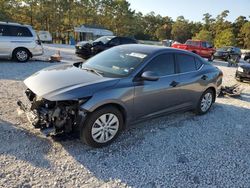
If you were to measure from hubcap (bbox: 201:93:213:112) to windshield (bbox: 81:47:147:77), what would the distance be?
219 centimetres

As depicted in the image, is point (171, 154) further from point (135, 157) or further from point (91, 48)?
point (91, 48)

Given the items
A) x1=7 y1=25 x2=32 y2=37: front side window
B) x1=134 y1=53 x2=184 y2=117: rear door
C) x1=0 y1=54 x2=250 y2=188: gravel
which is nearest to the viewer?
x1=0 y1=54 x2=250 y2=188: gravel

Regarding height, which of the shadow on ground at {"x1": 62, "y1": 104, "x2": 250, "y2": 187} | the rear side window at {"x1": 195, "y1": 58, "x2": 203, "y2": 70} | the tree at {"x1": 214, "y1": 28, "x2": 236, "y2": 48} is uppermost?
the tree at {"x1": 214, "y1": 28, "x2": 236, "y2": 48}

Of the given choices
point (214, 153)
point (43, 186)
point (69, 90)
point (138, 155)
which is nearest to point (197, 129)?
point (214, 153)

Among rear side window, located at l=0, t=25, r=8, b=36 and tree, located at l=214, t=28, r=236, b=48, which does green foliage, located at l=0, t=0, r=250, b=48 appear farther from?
rear side window, located at l=0, t=25, r=8, b=36

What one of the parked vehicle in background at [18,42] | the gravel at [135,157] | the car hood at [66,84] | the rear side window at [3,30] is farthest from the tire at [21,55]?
the car hood at [66,84]

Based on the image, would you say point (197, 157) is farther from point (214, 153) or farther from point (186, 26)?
point (186, 26)

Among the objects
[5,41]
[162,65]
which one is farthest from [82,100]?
[5,41]

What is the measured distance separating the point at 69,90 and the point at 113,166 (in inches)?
48.8

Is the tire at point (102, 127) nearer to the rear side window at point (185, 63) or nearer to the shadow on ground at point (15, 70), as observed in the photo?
the rear side window at point (185, 63)

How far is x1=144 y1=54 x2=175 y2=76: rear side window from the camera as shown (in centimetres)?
441

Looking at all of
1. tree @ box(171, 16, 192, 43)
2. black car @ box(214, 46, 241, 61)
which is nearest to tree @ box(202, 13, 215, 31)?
tree @ box(171, 16, 192, 43)

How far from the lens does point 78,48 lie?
537 inches

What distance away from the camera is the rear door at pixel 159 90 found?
418 centimetres
